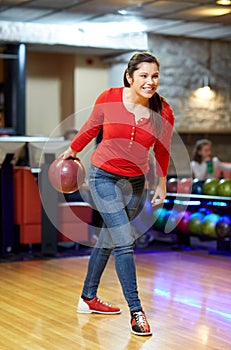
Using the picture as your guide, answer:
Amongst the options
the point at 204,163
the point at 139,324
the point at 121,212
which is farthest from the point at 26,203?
the point at 139,324

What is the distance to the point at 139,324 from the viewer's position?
3.90 m

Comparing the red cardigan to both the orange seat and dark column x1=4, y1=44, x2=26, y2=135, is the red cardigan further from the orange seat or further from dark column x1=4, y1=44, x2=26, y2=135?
dark column x1=4, y1=44, x2=26, y2=135

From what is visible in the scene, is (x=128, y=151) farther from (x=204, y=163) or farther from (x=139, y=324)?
(x=204, y=163)

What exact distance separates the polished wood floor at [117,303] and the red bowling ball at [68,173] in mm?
778

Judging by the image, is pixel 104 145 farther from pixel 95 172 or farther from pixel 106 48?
pixel 106 48

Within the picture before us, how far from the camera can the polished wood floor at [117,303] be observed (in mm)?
3793

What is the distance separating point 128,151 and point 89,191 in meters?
3.31

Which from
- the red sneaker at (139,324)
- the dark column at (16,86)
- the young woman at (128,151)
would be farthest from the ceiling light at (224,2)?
the red sneaker at (139,324)

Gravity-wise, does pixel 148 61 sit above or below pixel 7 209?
above

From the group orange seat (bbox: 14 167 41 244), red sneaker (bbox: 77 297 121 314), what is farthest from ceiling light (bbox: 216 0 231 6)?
red sneaker (bbox: 77 297 121 314)

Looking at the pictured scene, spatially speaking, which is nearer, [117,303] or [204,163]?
[117,303]

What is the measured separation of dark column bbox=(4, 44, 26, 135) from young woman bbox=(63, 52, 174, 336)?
644 centimetres

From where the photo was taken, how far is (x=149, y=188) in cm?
781

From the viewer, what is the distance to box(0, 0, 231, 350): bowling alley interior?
4246mm
